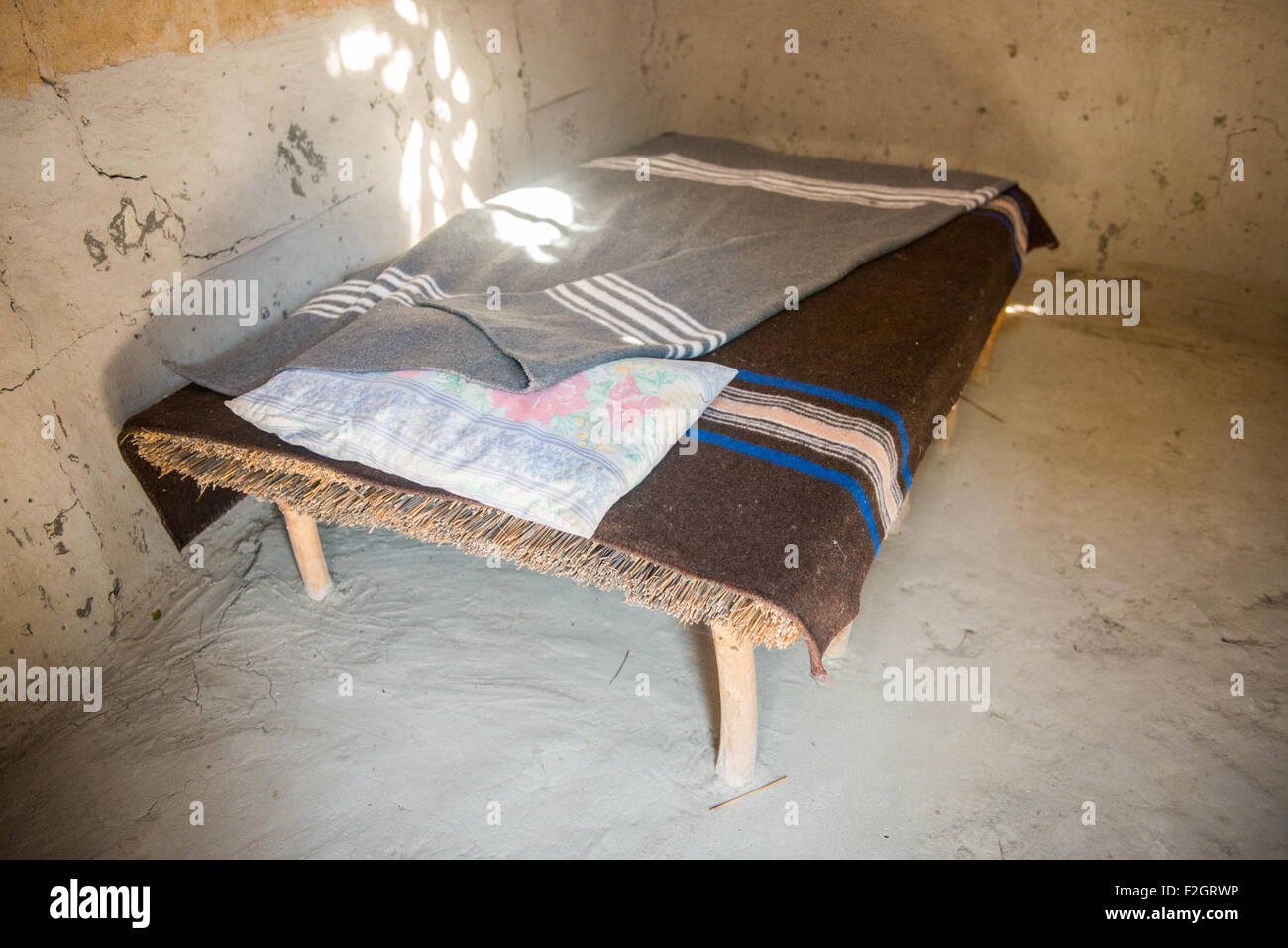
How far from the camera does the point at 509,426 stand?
167cm

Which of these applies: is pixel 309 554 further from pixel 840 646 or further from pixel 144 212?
pixel 840 646

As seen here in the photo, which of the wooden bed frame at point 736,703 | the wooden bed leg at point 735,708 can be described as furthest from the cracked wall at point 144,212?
the wooden bed leg at point 735,708

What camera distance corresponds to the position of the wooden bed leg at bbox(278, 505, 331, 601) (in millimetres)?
1972

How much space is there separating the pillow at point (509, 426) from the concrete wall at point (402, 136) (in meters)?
0.39

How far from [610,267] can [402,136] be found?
0.73 m

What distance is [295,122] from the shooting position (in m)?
2.21

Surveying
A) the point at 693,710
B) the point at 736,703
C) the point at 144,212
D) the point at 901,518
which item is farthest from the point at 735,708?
the point at 144,212

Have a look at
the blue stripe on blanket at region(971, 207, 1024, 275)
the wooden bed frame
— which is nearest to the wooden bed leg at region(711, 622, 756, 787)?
the wooden bed frame

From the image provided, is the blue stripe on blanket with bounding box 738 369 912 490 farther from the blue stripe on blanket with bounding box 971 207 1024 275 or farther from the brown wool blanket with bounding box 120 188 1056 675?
the blue stripe on blanket with bounding box 971 207 1024 275

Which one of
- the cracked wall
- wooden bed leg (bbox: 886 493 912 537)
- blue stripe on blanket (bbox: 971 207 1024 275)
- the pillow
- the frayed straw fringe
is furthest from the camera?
blue stripe on blanket (bbox: 971 207 1024 275)

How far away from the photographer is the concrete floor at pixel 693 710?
1603 mm

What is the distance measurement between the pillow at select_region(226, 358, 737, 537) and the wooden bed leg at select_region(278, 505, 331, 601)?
0.83 ft
